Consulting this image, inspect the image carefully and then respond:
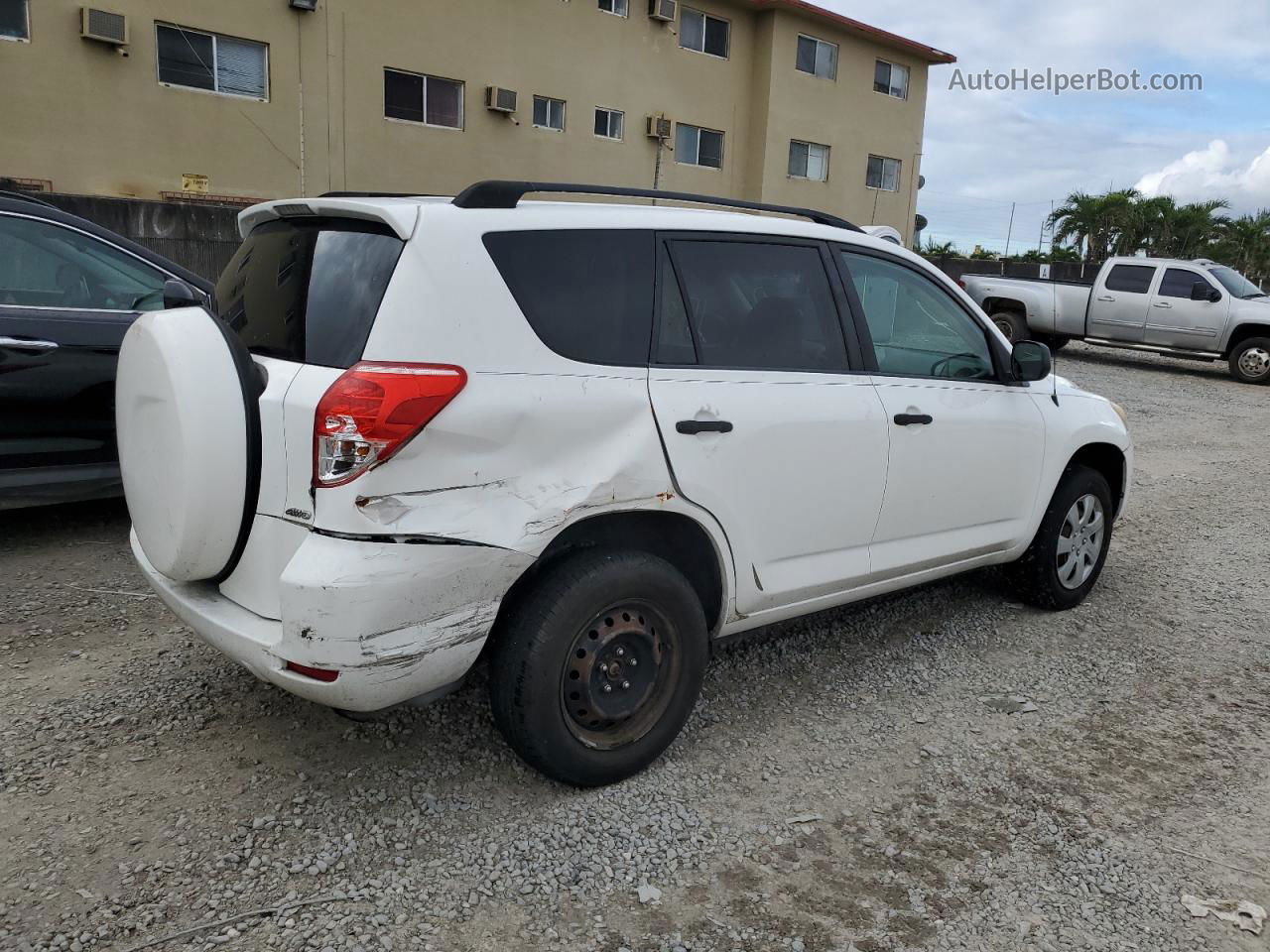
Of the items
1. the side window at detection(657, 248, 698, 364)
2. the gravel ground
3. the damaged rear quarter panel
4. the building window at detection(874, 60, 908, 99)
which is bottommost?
the gravel ground

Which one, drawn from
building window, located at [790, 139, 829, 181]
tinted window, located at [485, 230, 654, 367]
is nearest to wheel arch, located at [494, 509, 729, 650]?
tinted window, located at [485, 230, 654, 367]

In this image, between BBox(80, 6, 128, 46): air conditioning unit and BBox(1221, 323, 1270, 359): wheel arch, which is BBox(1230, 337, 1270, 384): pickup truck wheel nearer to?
BBox(1221, 323, 1270, 359): wheel arch

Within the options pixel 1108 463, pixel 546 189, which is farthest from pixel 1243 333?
pixel 546 189

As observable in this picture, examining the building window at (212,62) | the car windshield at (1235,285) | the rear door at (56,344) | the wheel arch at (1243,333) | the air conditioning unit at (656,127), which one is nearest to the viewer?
the rear door at (56,344)

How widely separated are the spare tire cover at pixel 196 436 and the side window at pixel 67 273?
2626 millimetres

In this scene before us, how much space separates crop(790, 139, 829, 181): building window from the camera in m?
25.0

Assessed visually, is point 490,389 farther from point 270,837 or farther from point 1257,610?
point 1257,610

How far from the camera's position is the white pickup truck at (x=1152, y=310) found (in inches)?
616

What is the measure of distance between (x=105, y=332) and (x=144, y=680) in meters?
2.21

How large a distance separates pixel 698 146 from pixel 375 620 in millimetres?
22332

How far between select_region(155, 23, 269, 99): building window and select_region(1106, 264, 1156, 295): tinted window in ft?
46.8

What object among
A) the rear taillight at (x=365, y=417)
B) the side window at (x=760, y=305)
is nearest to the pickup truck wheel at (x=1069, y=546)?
the side window at (x=760, y=305)

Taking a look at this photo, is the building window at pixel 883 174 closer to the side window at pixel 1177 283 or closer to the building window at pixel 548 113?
the building window at pixel 548 113

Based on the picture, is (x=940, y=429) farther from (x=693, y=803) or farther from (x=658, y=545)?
(x=693, y=803)
